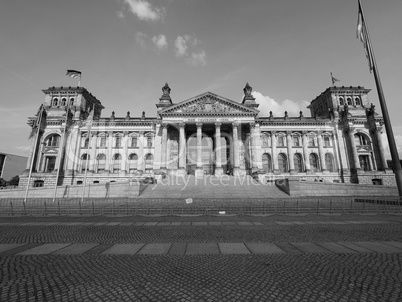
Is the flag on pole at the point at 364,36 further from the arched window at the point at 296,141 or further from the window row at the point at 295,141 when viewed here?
the arched window at the point at 296,141

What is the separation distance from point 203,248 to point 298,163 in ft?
155

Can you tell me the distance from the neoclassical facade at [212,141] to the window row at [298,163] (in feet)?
0.71

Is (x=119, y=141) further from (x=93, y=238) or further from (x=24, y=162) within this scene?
(x=24, y=162)

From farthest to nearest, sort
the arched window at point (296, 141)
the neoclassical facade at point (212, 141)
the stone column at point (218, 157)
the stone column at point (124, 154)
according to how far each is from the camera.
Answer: the arched window at point (296, 141) → the stone column at point (124, 154) → the neoclassical facade at point (212, 141) → the stone column at point (218, 157)

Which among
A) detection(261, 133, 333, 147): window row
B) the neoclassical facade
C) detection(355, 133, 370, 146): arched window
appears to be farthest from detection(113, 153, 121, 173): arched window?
detection(355, 133, 370, 146): arched window

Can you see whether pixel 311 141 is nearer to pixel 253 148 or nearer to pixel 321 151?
pixel 321 151

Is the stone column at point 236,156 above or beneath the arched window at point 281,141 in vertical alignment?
beneath

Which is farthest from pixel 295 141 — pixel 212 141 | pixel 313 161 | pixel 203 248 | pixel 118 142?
pixel 203 248

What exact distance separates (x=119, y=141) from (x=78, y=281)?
155 feet

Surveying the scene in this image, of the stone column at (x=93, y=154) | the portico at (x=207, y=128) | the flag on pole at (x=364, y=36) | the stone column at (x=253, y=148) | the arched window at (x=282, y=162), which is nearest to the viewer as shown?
the flag on pole at (x=364, y=36)

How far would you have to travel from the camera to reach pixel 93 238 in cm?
757

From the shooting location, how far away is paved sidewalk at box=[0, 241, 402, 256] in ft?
19.1

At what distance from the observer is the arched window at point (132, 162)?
153ft

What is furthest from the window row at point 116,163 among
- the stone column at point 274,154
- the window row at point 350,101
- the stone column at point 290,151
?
the window row at point 350,101
